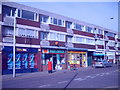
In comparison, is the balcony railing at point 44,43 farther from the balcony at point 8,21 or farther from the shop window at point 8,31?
the balcony at point 8,21

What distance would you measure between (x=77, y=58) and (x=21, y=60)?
14764 millimetres

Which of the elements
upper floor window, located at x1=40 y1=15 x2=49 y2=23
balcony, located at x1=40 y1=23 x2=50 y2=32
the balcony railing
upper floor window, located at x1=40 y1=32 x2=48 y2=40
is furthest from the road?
upper floor window, located at x1=40 y1=15 x2=49 y2=23

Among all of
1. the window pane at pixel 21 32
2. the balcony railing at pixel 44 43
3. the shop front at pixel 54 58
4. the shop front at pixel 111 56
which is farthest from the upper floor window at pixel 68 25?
the shop front at pixel 111 56

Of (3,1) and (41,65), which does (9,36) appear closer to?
(3,1)

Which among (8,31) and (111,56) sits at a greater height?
(8,31)

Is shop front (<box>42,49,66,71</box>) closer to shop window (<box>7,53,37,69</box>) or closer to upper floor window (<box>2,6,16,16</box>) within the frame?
shop window (<box>7,53,37,69</box>)

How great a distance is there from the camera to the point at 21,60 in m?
24.4

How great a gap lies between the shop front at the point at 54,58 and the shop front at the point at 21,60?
171cm

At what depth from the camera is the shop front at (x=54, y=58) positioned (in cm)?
2797

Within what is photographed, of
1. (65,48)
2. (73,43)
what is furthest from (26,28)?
(73,43)

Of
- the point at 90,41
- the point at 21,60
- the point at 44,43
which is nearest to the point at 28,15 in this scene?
the point at 44,43

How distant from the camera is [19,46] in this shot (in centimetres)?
2389

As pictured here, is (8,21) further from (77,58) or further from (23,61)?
Answer: (77,58)

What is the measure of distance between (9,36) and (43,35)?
22.0ft
